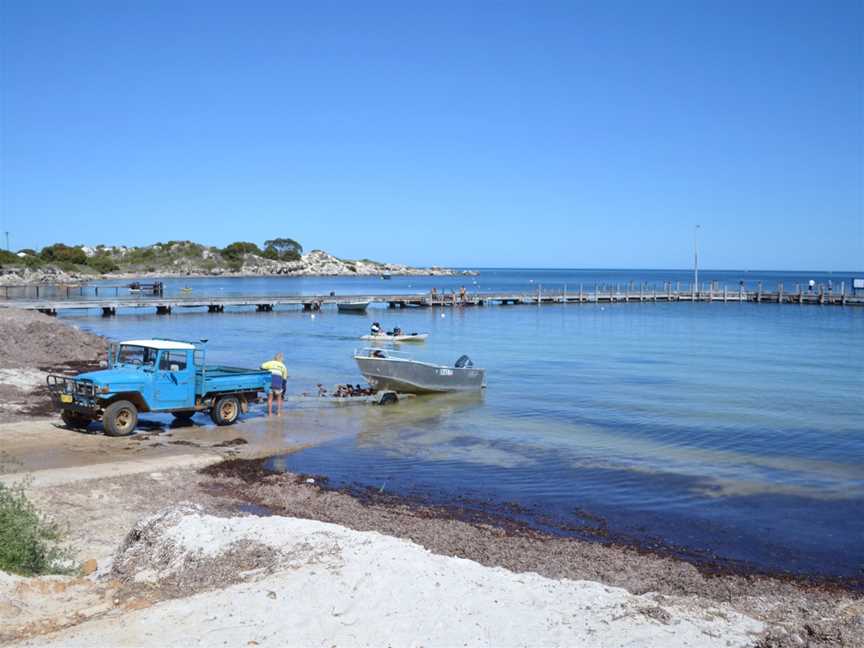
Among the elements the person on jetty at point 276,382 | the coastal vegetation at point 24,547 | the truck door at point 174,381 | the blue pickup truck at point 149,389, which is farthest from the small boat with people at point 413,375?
the coastal vegetation at point 24,547

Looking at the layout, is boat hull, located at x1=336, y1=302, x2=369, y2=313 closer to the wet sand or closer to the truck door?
the truck door

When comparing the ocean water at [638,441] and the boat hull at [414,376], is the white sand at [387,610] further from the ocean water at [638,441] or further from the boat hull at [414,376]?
the boat hull at [414,376]

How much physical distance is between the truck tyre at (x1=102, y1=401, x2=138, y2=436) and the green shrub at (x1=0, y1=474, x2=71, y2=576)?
7.22m

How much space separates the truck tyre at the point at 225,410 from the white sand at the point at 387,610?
10.5m

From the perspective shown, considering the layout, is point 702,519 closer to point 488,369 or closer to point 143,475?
point 143,475

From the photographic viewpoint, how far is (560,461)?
17641 millimetres

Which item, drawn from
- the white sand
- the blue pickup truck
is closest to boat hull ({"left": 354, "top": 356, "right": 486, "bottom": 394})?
the blue pickup truck

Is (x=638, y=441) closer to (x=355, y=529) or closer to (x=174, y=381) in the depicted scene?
(x=355, y=529)

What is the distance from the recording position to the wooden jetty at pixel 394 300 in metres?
64.2

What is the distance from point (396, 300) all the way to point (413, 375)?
53.6m

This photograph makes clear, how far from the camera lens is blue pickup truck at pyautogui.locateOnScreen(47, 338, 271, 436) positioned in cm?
1738

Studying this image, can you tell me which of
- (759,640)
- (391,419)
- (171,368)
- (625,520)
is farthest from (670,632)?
(391,419)

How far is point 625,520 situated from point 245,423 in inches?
417

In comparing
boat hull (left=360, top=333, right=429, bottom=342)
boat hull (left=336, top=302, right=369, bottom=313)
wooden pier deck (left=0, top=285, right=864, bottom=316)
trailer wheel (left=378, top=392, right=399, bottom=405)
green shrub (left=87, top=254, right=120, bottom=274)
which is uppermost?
green shrub (left=87, top=254, right=120, bottom=274)
